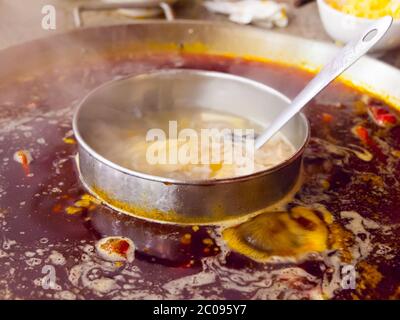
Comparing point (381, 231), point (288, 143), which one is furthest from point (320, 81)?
point (381, 231)

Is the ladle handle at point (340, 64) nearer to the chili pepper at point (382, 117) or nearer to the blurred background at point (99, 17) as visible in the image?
the chili pepper at point (382, 117)

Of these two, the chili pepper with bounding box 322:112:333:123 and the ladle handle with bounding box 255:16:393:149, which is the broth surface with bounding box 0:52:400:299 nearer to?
the chili pepper with bounding box 322:112:333:123

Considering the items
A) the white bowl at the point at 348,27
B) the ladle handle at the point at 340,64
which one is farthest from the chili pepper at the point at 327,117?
the white bowl at the point at 348,27

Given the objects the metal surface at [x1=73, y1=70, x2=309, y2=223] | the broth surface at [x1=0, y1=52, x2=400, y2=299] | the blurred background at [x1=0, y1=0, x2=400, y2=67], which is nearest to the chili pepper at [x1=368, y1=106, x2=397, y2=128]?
the broth surface at [x1=0, y1=52, x2=400, y2=299]

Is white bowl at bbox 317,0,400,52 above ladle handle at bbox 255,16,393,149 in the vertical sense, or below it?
below

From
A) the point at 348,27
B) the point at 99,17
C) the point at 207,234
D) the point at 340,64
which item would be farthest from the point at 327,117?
the point at 99,17

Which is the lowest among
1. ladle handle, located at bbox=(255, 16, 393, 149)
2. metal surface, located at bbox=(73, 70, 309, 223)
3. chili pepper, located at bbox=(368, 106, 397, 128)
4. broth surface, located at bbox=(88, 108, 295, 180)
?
chili pepper, located at bbox=(368, 106, 397, 128)

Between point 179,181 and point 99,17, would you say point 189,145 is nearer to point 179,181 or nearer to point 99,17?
point 179,181
